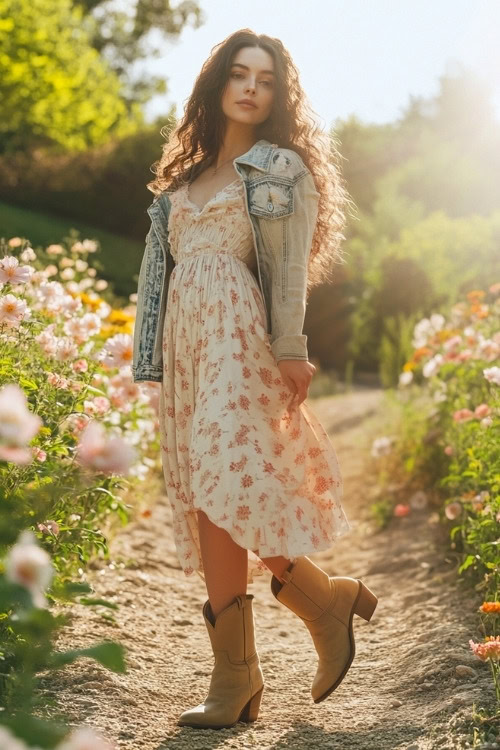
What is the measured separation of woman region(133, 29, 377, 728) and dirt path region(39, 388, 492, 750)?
15 cm

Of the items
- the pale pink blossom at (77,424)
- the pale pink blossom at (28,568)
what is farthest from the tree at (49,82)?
the pale pink blossom at (28,568)

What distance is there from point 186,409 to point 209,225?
53cm

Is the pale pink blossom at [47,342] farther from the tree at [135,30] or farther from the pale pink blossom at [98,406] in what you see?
the tree at [135,30]

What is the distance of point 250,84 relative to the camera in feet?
8.92

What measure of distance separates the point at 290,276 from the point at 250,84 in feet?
2.02

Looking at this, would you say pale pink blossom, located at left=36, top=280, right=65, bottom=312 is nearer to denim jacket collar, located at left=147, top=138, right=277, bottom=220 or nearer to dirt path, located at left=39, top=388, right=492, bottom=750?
denim jacket collar, located at left=147, top=138, right=277, bottom=220

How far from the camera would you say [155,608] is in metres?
3.53

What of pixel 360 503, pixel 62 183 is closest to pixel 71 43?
pixel 62 183

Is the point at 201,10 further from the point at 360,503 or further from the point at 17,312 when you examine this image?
the point at 17,312

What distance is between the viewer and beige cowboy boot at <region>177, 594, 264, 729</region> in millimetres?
2432

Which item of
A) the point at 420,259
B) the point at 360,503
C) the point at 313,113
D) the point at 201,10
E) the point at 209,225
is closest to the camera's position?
the point at 209,225

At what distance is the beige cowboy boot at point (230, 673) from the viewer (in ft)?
7.98

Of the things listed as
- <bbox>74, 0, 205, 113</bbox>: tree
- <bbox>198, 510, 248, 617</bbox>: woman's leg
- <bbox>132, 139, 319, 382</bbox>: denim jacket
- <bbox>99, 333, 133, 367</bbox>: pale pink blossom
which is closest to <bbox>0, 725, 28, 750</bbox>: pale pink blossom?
<bbox>198, 510, 248, 617</bbox>: woman's leg

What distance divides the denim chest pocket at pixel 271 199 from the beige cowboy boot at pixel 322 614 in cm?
95
